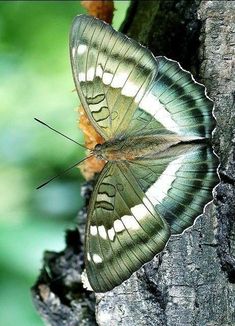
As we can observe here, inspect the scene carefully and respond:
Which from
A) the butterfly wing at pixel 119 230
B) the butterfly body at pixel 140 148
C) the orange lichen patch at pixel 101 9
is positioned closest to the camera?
the butterfly wing at pixel 119 230

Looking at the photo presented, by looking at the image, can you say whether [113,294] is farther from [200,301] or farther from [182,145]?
[182,145]

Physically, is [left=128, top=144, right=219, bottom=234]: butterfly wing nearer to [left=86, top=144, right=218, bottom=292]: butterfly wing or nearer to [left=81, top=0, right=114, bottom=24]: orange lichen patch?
[left=86, top=144, right=218, bottom=292]: butterfly wing

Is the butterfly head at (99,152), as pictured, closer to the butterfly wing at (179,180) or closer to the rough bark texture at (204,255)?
the butterfly wing at (179,180)

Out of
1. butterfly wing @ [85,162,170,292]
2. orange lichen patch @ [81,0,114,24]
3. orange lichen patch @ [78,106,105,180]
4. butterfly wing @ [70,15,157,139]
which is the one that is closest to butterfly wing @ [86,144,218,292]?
butterfly wing @ [85,162,170,292]

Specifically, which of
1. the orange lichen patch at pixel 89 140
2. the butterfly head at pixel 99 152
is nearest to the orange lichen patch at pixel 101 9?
the orange lichen patch at pixel 89 140

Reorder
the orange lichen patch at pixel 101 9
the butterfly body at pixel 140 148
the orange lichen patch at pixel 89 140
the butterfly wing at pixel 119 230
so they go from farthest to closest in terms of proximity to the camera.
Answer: the orange lichen patch at pixel 101 9, the orange lichen patch at pixel 89 140, the butterfly body at pixel 140 148, the butterfly wing at pixel 119 230

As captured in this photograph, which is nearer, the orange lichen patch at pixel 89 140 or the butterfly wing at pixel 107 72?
the butterfly wing at pixel 107 72

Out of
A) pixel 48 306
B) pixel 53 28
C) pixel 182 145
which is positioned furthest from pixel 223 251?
pixel 53 28
